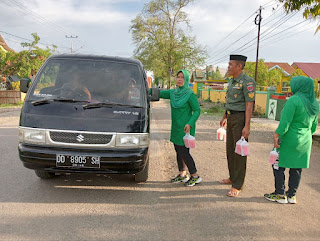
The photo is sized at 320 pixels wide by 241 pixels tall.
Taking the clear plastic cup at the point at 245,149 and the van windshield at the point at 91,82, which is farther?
the van windshield at the point at 91,82

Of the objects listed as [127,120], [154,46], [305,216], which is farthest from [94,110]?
[154,46]

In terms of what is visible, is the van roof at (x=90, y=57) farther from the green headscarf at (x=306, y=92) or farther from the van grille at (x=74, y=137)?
the green headscarf at (x=306, y=92)

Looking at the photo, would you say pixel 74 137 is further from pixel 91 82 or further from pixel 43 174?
pixel 43 174

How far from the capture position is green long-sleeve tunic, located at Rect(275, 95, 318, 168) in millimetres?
3535

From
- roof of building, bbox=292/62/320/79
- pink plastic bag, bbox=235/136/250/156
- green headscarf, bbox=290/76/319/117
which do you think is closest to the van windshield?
pink plastic bag, bbox=235/136/250/156

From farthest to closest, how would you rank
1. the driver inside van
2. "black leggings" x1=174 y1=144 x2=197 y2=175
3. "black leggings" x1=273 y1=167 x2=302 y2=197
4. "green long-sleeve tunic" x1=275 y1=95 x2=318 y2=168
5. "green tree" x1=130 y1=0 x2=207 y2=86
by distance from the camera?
1. "green tree" x1=130 y1=0 x2=207 y2=86
2. "black leggings" x1=174 y1=144 x2=197 y2=175
3. the driver inside van
4. "black leggings" x1=273 y1=167 x2=302 y2=197
5. "green long-sleeve tunic" x1=275 y1=95 x2=318 y2=168

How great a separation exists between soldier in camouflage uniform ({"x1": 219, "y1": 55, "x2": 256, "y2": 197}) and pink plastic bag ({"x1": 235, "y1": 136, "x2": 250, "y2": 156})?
91 mm

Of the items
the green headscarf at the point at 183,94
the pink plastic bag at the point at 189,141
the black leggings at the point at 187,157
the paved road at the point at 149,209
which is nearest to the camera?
the paved road at the point at 149,209

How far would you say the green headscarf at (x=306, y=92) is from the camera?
354cm

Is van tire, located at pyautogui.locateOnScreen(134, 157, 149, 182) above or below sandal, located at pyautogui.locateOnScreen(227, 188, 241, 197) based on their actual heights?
above

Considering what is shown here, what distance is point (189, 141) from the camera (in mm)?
4176

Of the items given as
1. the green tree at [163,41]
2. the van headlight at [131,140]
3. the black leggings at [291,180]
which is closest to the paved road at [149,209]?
the black leggings at [291,180]

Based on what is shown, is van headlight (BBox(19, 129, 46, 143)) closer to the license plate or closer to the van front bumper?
the van front bumper

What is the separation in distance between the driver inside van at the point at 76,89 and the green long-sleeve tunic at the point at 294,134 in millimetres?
2678
